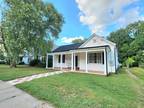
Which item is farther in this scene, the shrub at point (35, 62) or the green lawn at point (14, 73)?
the shrub at point (35, 62)

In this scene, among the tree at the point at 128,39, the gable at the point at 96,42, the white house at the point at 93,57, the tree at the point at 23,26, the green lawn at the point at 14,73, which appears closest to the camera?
the green lawn at the point at 14,73

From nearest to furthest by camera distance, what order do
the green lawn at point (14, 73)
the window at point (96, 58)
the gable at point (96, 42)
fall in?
the green lawn at point (14, 73) < the window at point (96, 58) < the gable at point (96, 42)

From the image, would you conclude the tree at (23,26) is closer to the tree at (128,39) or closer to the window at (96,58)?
the window at (96,58)

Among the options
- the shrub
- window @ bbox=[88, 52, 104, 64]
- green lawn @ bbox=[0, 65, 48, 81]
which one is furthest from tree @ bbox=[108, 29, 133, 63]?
green lawn @ bbox=[0, 65, 48, 81]

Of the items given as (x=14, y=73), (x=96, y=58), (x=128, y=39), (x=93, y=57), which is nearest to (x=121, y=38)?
(x=128, y=39)

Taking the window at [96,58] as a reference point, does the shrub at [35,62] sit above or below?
below

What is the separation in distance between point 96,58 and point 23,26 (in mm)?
11984

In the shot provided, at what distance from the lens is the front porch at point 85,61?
1869 centimetres

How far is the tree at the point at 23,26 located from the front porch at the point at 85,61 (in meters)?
4.50

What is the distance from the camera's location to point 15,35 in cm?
2280

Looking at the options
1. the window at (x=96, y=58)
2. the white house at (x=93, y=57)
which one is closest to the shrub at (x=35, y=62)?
the white house at (x=93, y=57)

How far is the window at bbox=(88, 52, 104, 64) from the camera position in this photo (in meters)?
19.3

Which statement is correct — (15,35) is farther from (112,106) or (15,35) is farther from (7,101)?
(112,106)

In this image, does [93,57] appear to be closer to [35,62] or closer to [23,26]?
[23,26]
